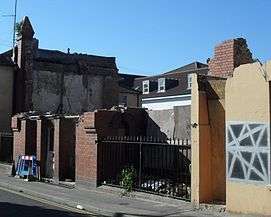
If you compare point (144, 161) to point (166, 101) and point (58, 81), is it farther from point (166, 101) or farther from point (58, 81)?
point (166, 101)

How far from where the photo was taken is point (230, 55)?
13.7 m

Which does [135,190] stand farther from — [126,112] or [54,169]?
[54,169]

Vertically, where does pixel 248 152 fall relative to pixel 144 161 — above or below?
above

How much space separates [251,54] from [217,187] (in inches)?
156

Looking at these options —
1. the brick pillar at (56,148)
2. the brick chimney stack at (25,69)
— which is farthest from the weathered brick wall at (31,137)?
the brick chimney stack at (25,69)

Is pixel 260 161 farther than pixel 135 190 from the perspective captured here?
No

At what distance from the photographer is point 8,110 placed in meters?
34.6

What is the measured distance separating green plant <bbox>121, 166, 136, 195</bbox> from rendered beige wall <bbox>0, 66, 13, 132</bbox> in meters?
20.2

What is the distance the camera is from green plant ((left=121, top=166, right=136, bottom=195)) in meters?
15.7

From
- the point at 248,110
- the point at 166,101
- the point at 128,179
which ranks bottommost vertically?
the point at 128,179

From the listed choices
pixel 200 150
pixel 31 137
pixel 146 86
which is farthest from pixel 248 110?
pixel 146 86

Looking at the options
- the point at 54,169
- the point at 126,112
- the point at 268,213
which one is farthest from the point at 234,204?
the point at 54,169

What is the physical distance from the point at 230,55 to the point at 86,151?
6.63 meters

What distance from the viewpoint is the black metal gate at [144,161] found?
51.8ft
